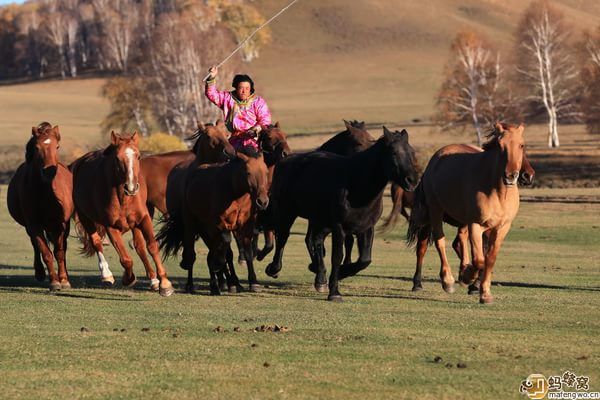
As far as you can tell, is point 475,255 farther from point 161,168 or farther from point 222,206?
point 161,168

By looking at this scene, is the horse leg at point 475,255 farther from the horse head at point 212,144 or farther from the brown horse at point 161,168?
the brown horse at point 161,168

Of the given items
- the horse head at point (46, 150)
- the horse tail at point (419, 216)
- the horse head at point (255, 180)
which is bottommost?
the horse tail at point (419, 216)

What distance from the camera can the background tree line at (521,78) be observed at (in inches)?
3191

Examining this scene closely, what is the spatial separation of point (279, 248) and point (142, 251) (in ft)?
7.03

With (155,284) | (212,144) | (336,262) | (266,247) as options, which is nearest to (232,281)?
(155,284)

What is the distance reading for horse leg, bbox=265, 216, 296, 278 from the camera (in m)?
15.6

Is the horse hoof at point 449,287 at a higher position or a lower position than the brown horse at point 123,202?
lower

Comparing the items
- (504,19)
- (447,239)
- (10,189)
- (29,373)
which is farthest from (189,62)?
(504,19)

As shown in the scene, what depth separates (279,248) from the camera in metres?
15.9

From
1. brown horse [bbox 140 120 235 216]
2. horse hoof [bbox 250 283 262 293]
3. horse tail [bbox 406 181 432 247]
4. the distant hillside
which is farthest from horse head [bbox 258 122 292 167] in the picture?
the distant hillside

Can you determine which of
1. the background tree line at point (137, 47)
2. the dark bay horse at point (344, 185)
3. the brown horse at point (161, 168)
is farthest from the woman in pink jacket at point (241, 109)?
the background tree line at point (137, 47)

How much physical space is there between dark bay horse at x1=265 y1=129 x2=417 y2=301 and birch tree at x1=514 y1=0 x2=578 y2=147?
221 feet

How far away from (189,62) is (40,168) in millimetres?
67861

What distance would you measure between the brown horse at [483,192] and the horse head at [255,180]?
2120 mm
